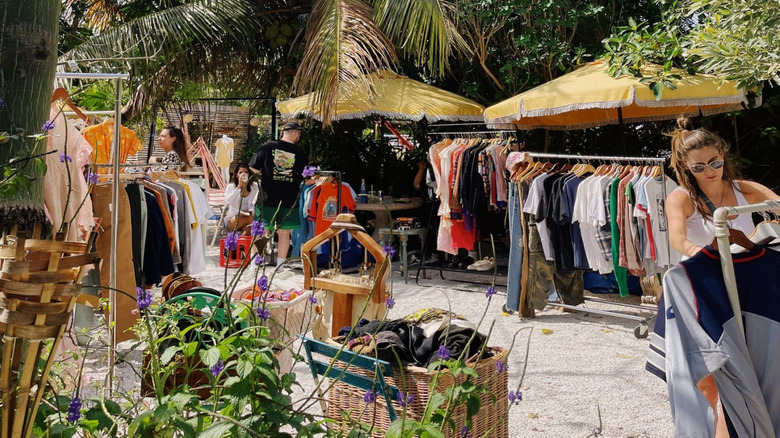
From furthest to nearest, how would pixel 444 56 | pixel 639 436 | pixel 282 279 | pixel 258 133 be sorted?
1. pixel 258 133
2. pixel 444 56
3. pixel 282 279
4. pixel 639 436

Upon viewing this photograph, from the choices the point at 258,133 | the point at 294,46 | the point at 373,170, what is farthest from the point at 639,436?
the point at 258,133

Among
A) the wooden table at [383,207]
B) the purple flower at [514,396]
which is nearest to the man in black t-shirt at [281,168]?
the wooden table at [383,207]

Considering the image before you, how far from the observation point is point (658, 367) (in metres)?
2.72

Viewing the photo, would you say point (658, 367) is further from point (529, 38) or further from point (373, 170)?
point (373, 170)

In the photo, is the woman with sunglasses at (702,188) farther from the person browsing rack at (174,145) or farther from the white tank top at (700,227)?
the person browsing rack at (174,145)

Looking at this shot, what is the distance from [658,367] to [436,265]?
6856mm

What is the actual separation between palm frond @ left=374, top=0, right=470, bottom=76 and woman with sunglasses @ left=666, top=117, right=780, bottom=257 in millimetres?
6213

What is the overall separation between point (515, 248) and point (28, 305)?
21.0 ft

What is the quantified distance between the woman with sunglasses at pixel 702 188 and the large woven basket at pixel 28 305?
2900mm

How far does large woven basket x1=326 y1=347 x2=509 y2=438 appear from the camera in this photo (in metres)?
2.95

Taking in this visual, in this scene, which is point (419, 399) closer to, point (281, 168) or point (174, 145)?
point (174, 145)

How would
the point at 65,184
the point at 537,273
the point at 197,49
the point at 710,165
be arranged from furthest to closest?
the point at 197,49
the point at 537,273
the point at 65,184
the point at 710,165

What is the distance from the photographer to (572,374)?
18.0 ft

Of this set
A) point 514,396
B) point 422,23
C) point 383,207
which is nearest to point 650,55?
point 422,23
